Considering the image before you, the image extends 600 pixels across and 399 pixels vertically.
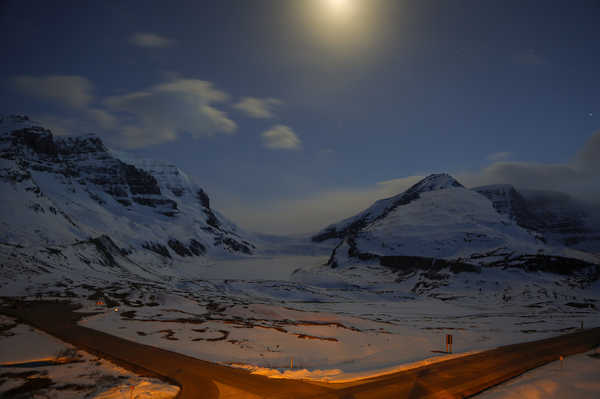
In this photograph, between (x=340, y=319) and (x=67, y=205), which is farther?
(x=67, y=205)

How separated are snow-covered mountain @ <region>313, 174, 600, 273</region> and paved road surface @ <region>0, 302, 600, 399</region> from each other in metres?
71.1

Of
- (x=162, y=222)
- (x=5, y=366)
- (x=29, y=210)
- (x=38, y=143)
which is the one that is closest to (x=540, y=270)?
(x=5, y=366)

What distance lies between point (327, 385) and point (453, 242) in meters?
112

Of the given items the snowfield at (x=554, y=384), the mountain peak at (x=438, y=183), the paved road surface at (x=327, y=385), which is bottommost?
the paved road surface at (x=327, y=385)

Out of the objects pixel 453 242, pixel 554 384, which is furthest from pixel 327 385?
pixel 453 242

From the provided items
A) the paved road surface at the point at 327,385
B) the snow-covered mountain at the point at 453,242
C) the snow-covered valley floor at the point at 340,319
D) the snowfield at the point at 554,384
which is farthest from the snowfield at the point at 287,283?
the snowfield at the point at 554,384

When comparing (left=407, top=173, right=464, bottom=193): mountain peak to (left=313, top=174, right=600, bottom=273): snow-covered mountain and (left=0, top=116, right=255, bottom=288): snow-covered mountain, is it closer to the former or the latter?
(left=313, top=174, right=600, bottom=273): snow-covered mountain

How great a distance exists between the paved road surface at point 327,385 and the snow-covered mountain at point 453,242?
7110cm

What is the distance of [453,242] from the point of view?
116750mm

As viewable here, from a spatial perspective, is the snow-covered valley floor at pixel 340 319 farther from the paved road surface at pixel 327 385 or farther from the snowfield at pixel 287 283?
the paved road surface at pixel 327 385

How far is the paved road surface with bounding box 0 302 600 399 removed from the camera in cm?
1579

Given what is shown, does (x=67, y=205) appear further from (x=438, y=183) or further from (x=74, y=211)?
(x=438, y=183)

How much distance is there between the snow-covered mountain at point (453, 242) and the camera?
310 feet

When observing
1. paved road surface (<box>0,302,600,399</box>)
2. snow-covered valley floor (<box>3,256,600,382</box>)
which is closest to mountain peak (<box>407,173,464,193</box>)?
snow-covered valley floor (<box>3,256,600,382</box>)
